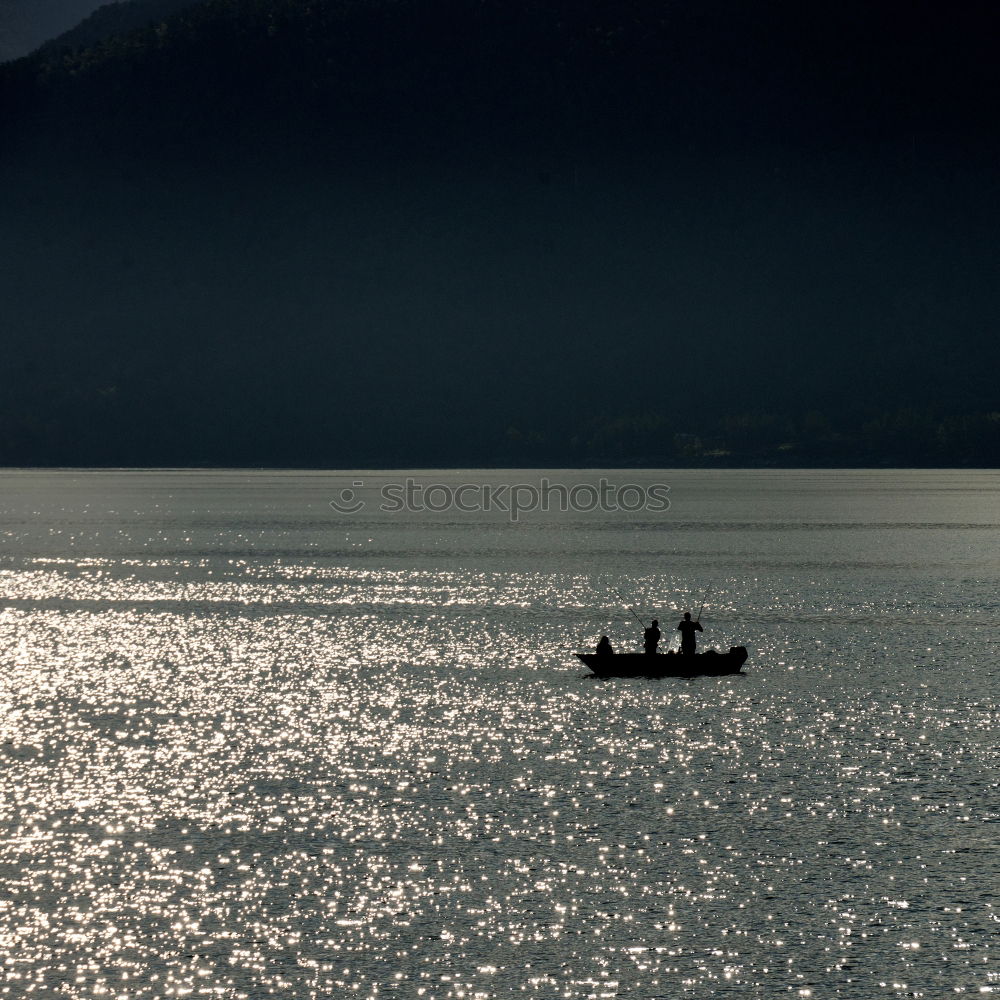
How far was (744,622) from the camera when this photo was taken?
79.9 metres

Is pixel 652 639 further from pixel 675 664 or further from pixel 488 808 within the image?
pixel 488 808

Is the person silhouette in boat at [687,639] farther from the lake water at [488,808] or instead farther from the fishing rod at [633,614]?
the fishing rod at [633,614]

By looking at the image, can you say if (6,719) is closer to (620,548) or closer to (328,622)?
(328,622)

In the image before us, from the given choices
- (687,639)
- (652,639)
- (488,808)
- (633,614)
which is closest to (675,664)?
(687,639)

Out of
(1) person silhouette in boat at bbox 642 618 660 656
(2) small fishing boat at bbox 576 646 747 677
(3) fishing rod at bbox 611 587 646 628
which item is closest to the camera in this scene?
(2) small fishing boat at bbox 576 646 747 677

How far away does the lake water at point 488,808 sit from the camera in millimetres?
25938

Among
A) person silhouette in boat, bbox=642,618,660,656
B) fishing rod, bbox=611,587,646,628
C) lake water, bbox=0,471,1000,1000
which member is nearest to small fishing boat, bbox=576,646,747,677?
person silhouette in boat, bbox=642,618,660,656

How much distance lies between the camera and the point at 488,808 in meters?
36.6

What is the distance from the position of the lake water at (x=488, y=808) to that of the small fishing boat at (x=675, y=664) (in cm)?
77

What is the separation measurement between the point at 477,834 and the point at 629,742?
39.6 ft

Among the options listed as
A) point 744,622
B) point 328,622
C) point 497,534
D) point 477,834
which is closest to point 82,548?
point 497,534

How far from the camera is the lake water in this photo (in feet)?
85.1

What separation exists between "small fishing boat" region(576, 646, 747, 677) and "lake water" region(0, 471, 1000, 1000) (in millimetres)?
767

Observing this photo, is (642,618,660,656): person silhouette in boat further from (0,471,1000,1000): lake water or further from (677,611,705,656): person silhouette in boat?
(0,471,1000,1000): lake water
